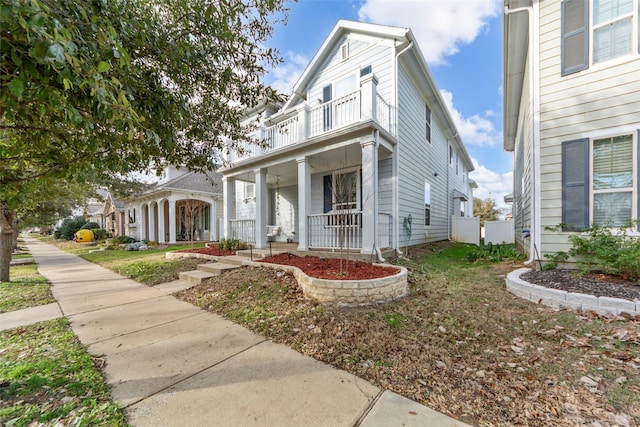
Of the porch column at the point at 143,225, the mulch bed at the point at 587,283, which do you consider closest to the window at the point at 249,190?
the mulch bed at the point at 587,283

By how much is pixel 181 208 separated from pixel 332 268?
50.1ft

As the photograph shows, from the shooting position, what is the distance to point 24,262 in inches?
425

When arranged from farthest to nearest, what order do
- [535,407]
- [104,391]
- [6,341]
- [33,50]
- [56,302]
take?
→ 1. [56,302]
2. [6,341]
3. [104,391]
4. [535,407]
5. [33,50]

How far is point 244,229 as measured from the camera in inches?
380

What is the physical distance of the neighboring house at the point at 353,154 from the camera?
21.6ft

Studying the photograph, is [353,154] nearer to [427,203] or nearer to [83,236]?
[427,203]

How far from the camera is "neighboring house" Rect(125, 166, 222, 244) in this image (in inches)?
585

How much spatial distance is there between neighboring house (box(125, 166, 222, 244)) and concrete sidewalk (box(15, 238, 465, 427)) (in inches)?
451

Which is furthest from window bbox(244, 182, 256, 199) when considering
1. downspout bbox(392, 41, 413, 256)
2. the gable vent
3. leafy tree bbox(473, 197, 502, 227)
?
leafy tree bbox(473, 197, 502, 227)

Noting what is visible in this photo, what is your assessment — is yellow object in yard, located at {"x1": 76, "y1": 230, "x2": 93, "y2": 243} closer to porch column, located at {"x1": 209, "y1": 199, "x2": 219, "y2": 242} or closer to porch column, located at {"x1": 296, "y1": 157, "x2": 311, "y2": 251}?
porch column, located at {"x1": 209, "y1": 199, "x2": 219, "y2": 242}

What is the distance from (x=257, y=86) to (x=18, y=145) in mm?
3070

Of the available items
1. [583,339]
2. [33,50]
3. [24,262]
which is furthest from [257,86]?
[24,262]

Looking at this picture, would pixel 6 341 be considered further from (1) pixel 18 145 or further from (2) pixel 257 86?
(2) pixel 257 86

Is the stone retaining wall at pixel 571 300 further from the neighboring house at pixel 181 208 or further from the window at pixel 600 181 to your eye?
the neighboring house at pixel 181 208
